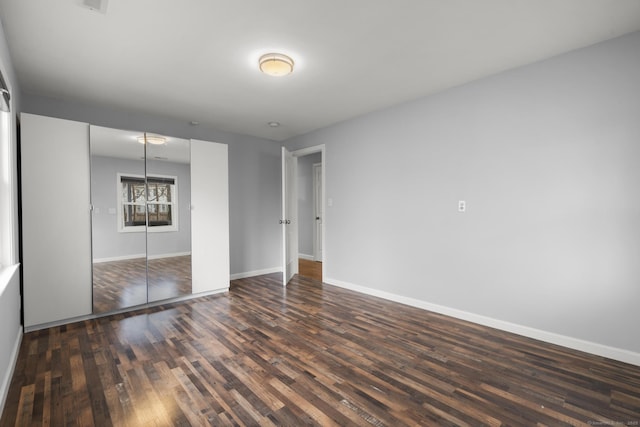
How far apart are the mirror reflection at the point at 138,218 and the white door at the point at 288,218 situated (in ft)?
Result: 4.49

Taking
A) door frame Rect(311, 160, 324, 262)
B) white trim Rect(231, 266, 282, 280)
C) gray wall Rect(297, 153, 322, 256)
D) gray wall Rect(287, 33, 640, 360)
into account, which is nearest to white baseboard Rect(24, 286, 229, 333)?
white trim Rect(231, 266, 282, 280)

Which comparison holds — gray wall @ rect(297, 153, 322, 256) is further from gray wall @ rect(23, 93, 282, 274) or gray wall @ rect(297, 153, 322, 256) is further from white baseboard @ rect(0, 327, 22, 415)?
white baseboard @ rect(0, 327, 22, 415)

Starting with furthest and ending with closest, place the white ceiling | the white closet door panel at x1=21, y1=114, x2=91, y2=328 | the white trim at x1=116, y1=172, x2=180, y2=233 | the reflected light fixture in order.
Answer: the reflected light fixture
the white trim at x1=116, y1=172, x2=180, y2=233
the white closet door panel at x1=21, y1=114, x2=91, y2=328
the white ceiling

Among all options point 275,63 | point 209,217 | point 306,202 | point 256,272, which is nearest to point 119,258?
point 209,217

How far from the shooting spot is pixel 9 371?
2018mm

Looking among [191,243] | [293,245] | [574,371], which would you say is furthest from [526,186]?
[191,243]

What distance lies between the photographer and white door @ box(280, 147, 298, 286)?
14.9 feet

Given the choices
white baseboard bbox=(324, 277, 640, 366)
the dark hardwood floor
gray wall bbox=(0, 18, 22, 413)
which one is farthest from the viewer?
the dark hardwood floor

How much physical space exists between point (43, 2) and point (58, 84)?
5.11 feet

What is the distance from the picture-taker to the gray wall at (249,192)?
4627mm

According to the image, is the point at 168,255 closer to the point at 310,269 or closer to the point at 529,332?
the point at 310,269

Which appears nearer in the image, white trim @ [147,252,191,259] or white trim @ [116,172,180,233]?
white trim @ [116,172,180,233]

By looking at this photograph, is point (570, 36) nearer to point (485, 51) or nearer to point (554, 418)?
point (485, 51)

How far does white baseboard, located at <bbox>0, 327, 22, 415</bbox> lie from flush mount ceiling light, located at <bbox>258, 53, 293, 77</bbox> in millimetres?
2894
